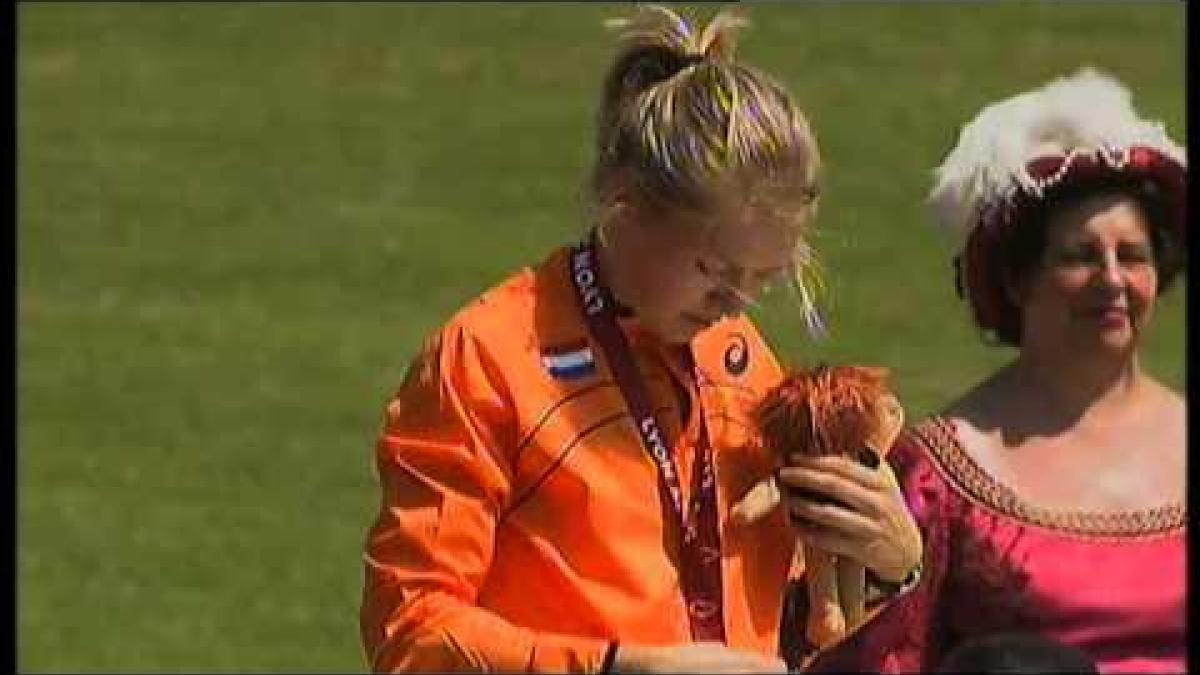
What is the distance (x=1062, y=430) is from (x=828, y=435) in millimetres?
406

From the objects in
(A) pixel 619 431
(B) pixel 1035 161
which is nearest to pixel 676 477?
(A) pixel 619 431

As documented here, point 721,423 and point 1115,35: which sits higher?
point 721,423

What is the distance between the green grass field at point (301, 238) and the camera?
9.46 metres

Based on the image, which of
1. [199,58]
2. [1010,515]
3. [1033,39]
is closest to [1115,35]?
[1033,39]

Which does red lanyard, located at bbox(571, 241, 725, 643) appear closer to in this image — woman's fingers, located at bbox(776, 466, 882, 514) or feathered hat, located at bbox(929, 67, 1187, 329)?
woman's fingers, located at bbox(776, 466, 882, 514)

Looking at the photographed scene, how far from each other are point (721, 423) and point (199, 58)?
969cm

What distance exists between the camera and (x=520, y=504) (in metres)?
4.48

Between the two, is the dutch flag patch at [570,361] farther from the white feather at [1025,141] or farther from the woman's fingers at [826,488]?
the white feather at [1025,141]

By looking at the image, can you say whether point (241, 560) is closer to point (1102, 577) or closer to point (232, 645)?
point (232, 645)

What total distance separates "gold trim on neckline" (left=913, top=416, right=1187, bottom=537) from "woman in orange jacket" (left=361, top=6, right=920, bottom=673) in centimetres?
26

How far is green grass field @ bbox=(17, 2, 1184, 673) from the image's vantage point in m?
9.46

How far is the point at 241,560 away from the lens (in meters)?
9.48

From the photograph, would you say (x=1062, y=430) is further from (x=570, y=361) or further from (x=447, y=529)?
(x=447, y=529)

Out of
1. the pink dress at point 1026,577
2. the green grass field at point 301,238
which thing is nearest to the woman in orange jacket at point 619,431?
the pink dress at point 1026,577
